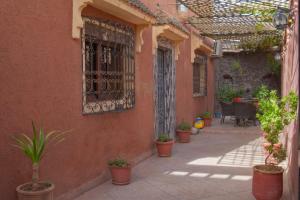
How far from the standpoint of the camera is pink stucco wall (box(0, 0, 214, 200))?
12.5 ft

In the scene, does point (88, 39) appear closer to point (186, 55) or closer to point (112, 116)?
point (112, 116)

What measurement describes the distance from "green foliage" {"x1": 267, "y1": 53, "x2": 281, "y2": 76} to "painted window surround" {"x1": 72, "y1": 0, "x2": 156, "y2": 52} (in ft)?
35.2

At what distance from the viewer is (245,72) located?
17344 millimetres

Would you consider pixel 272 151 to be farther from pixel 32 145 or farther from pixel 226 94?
pixel 226 94

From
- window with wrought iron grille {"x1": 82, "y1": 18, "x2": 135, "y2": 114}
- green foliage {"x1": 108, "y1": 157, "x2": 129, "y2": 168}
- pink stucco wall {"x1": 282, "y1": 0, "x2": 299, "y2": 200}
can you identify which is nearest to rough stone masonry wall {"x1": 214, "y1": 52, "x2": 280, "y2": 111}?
window with wrought iron grille {"x1": 82, "y1": 18, "x2": 135, "y2": 114}

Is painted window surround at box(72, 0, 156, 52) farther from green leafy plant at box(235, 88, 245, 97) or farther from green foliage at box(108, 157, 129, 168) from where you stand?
green leafy plant at box(235, 88, 245, 97)

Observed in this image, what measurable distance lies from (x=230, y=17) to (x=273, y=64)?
7440 mm

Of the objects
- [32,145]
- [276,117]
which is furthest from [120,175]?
[276,117]

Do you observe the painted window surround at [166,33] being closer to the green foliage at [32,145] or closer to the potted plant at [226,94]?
the green foliage at [32,145]

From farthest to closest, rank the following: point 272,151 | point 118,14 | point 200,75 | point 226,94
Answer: point 226,94, point 200,75, point 118,14, point 272,151

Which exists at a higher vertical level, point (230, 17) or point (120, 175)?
point (230, 17)

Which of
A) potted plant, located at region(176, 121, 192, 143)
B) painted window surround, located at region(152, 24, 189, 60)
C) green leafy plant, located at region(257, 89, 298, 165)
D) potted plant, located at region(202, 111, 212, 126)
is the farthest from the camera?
potted plant, located at region(202, 111, 212, 126)

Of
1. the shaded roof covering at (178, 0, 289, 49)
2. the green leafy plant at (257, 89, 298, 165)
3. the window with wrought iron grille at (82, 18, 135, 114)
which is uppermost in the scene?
the shaded roof covering at (178, 0, 289, 49)

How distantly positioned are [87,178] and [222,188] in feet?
6.66
